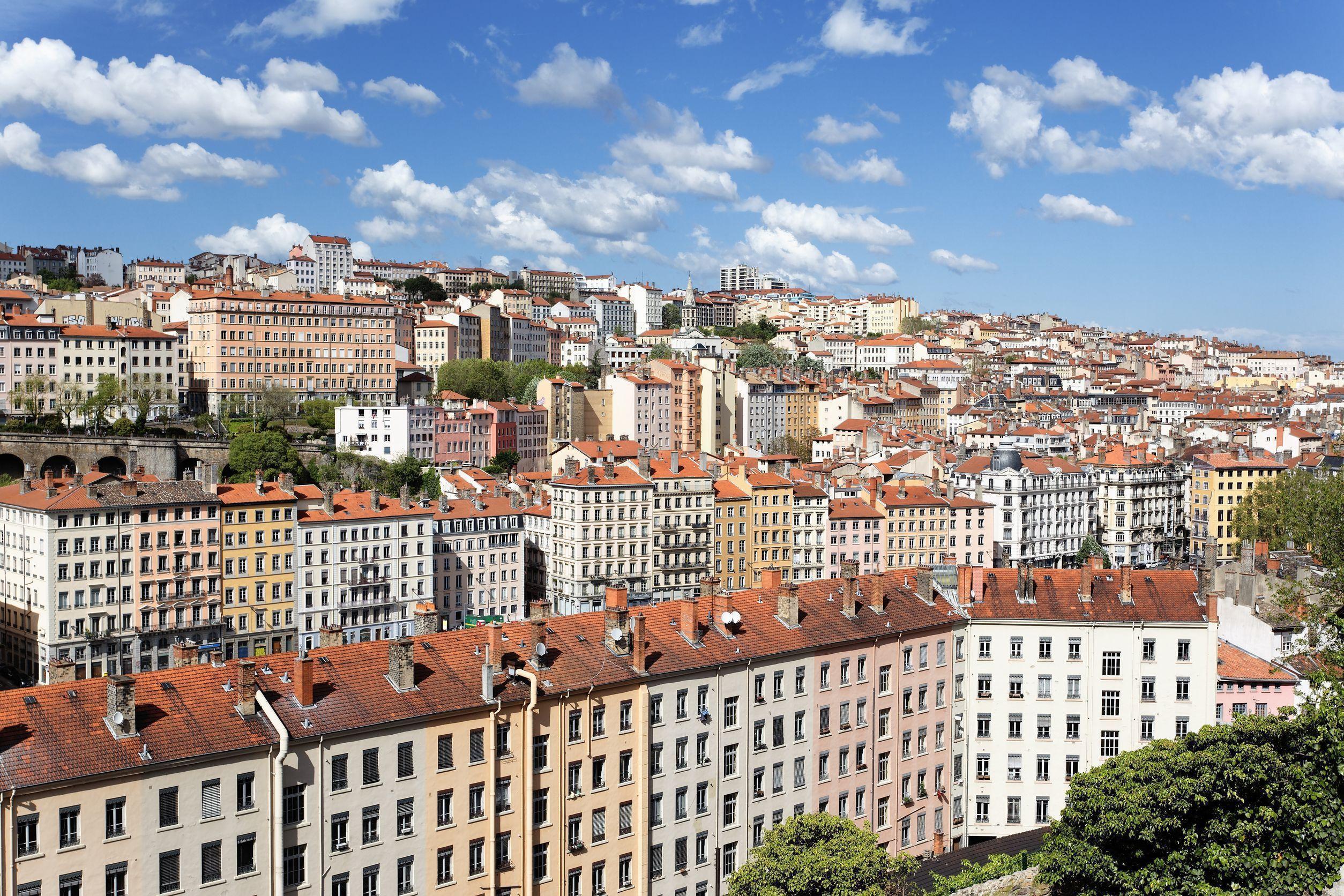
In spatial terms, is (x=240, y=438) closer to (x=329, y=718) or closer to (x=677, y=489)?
(x=677, y=489)

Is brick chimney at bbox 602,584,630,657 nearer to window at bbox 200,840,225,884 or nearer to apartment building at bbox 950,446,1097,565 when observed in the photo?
window at bbox 200,840,225,884

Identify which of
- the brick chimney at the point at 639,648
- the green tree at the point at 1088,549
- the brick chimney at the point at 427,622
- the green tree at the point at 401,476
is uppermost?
the green tree at the point at 401,476

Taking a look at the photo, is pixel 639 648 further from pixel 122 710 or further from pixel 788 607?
pixel 122 710

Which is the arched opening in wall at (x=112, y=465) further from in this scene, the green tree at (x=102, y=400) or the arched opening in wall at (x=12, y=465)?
the green tree at (x=102, y=400)


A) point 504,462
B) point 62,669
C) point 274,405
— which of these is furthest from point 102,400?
point 62,669

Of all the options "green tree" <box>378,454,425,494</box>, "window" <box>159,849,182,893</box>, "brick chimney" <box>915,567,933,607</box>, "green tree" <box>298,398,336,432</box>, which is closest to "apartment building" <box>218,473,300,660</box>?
"green tree" <box>378,454,425,494</box>

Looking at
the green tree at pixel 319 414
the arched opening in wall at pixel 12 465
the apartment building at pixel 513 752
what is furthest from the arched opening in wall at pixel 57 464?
the apartment building at pixel 513 752

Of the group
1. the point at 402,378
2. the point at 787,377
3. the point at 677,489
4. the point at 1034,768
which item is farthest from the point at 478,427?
the point at 1034,768

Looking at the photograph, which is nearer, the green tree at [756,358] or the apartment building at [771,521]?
the apartment building at [771,521]
